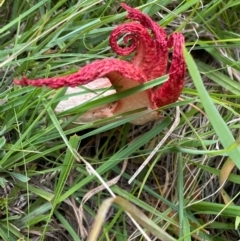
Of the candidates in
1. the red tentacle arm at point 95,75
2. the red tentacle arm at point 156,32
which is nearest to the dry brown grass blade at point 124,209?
the red tentacle arm at point 95,75

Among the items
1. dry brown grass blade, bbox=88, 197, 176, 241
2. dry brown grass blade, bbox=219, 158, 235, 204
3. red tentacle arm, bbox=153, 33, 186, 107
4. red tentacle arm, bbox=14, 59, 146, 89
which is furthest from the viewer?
dry brown grass blade, bbox=219, 158, 235, 204

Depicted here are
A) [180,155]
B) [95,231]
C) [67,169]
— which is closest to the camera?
[95,231]

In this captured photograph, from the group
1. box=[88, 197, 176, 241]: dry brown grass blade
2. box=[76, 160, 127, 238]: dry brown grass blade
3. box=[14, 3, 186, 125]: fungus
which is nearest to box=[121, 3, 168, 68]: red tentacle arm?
box=[14, 3, 186, 125]: fungus

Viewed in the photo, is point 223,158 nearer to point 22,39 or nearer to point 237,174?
point 237,174

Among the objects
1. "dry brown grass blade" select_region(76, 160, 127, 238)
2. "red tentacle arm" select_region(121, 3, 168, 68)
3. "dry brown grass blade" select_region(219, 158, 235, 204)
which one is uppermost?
"red tentacle arm" select_region(121, 3, 168, 68)

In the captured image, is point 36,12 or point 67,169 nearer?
point 67,169

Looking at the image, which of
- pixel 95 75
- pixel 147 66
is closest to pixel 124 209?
pixel 95 75

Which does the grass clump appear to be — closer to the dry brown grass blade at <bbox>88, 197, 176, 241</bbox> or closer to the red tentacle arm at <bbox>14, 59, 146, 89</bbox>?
the red tentacle arm at <bbox>14, 59, 146, 89</bbox>

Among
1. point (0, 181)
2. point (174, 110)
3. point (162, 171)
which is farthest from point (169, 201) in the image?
point (0, 181)
